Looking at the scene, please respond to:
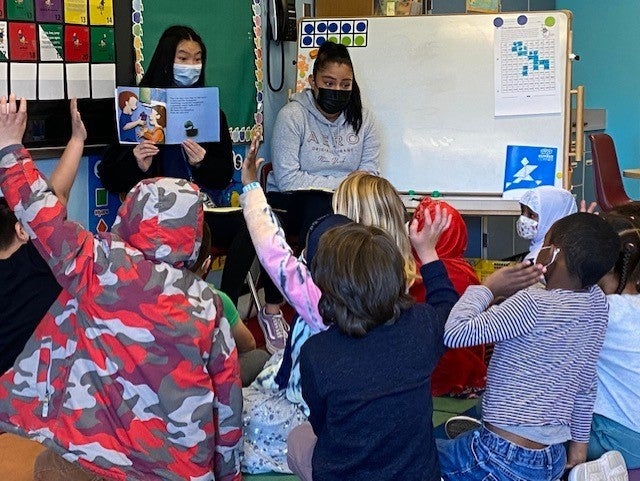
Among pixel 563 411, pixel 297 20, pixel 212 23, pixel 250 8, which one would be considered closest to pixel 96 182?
pixel 212 23

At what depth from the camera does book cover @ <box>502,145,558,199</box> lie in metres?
4.66

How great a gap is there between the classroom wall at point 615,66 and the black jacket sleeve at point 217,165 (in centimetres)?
530

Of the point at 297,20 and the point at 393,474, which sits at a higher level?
the point at 297,20

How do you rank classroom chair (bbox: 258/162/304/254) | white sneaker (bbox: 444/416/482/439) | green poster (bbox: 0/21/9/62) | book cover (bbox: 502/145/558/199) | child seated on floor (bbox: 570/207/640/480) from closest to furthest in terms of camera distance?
child seated on floor (bbox: 570/207/640/480) → white sneaker (bbox: 444/416/482/439) → green poster (bbox: 0/21/9/62) → classroom chair (bbox: 258/162/304/254) → book cover (bbox: 502/145/558/199)

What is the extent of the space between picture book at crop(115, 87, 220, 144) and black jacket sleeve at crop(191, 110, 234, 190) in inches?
7.0

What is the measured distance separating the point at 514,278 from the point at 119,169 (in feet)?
6.39

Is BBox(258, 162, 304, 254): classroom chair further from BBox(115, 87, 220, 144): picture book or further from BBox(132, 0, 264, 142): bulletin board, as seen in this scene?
BBox(115, 87, 220, 144): picture book

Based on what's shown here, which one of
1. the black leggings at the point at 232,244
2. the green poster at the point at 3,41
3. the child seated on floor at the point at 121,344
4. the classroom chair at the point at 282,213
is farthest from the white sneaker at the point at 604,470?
the green poster at the point at 3,41

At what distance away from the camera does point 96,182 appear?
3789mm

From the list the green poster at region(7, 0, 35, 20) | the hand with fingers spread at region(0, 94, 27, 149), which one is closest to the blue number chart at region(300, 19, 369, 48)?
the green poster at region(7, 0, 35, 20)

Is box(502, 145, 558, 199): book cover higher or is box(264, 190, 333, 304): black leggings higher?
box(502, 145, 558, 199): book cover

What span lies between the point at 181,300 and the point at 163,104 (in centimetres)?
160

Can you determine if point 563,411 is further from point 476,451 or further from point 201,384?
point 201,384

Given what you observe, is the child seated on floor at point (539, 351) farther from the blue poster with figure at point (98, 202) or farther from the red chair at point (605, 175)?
the red chair at point (605, 175)
